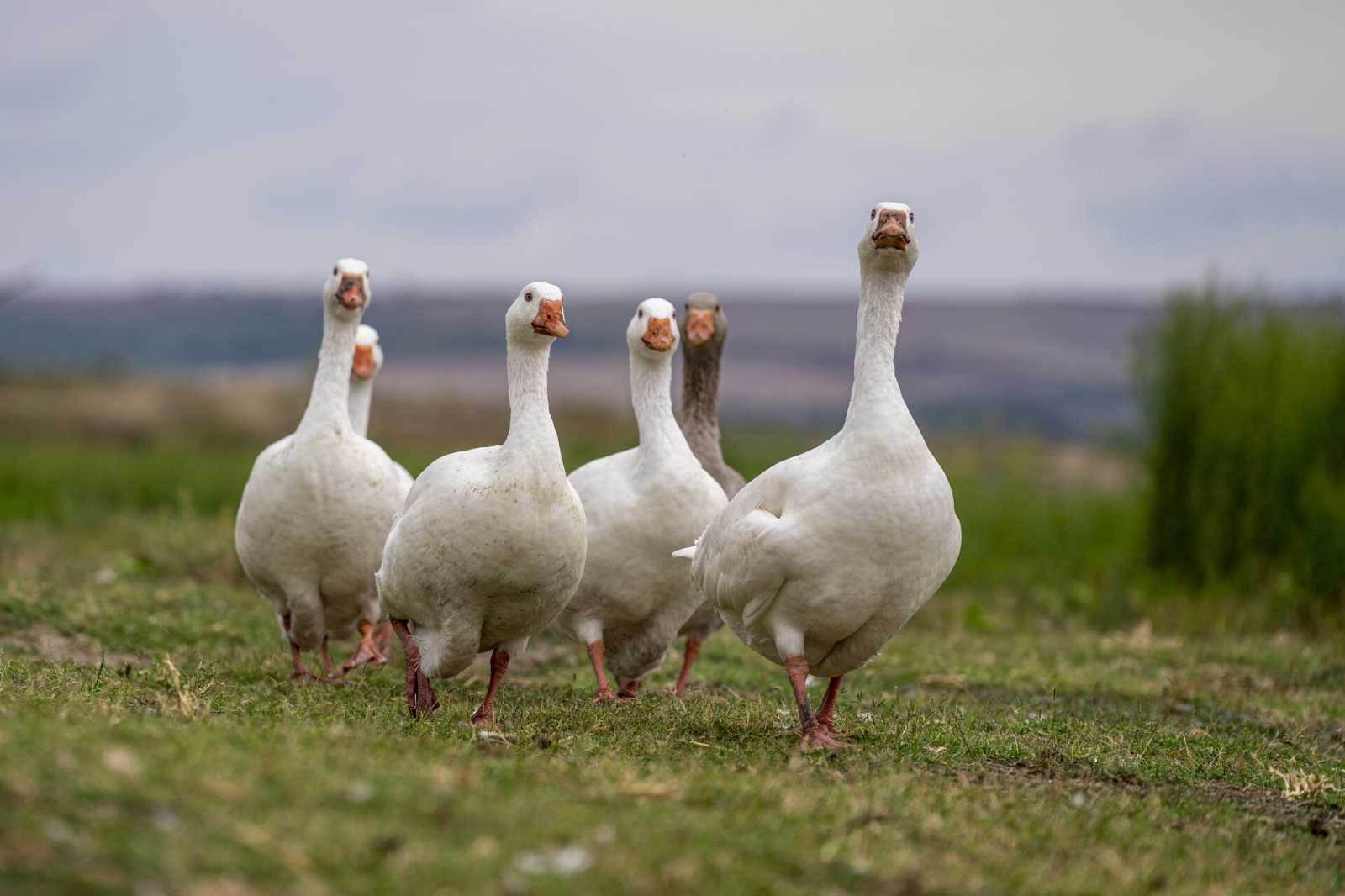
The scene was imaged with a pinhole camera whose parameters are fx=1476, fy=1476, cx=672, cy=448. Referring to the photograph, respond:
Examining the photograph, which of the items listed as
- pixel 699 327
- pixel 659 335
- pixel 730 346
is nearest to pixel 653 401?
pixel 659 335

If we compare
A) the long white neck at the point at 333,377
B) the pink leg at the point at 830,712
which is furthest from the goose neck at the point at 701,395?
the pink leg at the point at 830,712

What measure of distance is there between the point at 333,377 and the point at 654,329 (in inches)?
81.0

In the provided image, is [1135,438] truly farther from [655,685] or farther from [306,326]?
[306,326]

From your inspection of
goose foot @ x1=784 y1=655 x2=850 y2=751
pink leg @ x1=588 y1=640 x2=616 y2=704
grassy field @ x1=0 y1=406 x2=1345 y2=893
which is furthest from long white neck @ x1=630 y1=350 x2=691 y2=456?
goose foot @ x1=784 y1=655 x2=850 y2=751

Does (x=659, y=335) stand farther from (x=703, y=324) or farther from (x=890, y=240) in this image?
(x=890, y=240)

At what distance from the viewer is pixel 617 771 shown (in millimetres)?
5762

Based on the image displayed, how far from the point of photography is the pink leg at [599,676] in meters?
8.65

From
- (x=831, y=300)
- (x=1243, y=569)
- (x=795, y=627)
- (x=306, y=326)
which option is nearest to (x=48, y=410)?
(x=1243, y=569)

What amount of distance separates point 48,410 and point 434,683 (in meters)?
29.7

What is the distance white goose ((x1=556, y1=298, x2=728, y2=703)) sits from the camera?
347 inches

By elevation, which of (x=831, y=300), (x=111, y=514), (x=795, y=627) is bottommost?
(x=111, y=514)

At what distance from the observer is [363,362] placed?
11.1m

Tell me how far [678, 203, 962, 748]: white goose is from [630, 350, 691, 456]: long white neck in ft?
4.92

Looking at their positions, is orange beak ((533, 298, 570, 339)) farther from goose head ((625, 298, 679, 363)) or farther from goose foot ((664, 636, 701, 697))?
goose foot ((664, 636, 701, 697))
